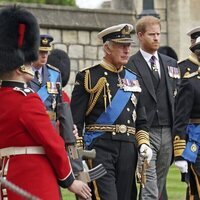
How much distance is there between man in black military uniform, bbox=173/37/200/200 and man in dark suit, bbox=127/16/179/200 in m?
0.55

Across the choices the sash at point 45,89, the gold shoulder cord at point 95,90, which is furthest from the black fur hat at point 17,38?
the sash at point 45,89

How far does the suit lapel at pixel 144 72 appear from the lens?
1030 cm

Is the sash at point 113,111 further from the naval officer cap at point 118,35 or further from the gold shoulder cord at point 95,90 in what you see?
the naval officer cap at point 118,35

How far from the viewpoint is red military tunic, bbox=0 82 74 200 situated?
7.07m

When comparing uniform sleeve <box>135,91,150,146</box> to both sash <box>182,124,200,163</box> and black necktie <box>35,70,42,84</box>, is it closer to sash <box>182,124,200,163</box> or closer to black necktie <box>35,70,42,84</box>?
sash <box>182,124,200,163</box>

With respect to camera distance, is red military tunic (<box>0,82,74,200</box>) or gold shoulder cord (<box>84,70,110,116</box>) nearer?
red military tunic (<box>0,82,74,200</box>)

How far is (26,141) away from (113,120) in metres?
2.17

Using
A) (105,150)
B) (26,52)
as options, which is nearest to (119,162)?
(105,150)

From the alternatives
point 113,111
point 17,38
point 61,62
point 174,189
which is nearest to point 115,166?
point 113,111

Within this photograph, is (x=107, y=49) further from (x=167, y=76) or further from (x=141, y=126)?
(x=167, y=76)

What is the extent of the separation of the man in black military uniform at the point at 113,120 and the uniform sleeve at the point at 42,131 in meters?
1.92

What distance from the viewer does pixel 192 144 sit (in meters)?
9.61

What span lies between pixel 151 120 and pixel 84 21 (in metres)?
9.45

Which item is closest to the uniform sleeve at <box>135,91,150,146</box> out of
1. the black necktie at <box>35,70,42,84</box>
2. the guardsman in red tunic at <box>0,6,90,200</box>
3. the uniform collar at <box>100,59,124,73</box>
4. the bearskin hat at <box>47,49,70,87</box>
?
the uniform collar at <box>100,59,124,73</box>
